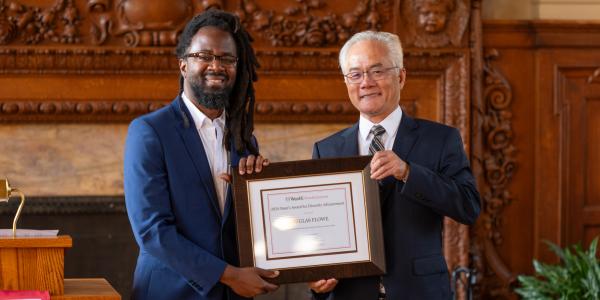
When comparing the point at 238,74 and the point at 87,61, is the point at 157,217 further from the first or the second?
the point at 87,61

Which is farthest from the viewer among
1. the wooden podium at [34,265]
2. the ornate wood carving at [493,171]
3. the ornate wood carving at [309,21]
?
the ornate wood carving at [493,171]

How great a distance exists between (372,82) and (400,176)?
0.33m

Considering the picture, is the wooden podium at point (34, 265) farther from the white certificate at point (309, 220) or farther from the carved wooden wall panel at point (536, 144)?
the carved wooden wall panel at point (536, 144)

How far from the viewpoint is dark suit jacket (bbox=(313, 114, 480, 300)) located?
103 inches

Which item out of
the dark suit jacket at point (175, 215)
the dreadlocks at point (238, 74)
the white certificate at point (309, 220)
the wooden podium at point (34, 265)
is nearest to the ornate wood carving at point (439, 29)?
the dreadlocks at point (238, 74)

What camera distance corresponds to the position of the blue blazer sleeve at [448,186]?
2.56 meters

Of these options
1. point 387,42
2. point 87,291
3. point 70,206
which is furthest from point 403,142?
point 70,206

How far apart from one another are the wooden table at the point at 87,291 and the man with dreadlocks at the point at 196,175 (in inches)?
4.1

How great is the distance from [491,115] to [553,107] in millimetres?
360

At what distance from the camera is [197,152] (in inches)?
103

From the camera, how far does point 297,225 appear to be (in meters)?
2.69

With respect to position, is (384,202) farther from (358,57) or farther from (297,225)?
(358,57)

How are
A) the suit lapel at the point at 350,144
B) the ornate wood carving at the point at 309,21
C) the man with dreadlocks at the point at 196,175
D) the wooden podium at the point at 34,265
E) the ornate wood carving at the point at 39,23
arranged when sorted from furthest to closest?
the ornate wood carving at the point at 309,21 → the ornate wood carving at the point at 39,23 → the suit lapel at the point at 350,144 → the man with dreadlocks at the point at 196,175 → the wooden podium at the point at 34,265

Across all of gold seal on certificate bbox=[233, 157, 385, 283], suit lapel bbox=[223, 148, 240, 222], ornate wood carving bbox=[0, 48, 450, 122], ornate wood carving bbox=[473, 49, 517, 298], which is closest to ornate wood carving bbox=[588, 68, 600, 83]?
ornate wood carving bbox=[473, 49, 517, 298]
